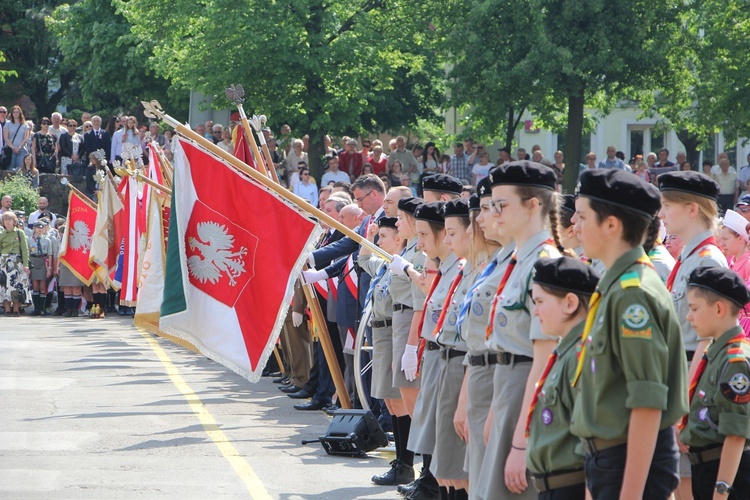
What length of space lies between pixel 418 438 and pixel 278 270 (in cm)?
316

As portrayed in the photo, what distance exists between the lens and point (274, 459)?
405 inches

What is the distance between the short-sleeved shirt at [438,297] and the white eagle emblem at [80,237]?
20048 mm

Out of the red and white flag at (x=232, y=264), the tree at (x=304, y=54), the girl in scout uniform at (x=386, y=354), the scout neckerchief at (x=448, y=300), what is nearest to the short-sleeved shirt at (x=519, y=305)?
the scout neckerchief at (x=448, y=300)

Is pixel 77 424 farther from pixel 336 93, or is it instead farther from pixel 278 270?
pixel 336 93

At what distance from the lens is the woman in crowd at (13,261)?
2761cm

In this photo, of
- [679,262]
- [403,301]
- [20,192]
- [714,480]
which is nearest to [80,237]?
[20,192]

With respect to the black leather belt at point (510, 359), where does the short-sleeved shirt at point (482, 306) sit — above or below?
above

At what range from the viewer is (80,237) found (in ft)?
88.5

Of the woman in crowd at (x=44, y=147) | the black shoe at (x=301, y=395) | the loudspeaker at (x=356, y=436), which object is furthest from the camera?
the woman in crowd at (x=44, y=147)

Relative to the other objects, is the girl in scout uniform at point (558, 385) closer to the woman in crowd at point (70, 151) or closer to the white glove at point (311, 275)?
the white glove at point (311, 275)

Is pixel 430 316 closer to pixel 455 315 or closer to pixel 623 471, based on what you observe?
pixel 455 315

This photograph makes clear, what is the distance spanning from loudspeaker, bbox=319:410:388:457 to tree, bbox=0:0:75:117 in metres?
46.8

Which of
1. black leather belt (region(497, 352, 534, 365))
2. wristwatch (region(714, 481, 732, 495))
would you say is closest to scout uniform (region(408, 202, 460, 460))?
black leather belt (region(497, 352, 534, 365))

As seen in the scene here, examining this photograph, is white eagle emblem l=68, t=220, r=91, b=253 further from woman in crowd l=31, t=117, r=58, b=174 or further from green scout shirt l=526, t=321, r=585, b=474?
green scout shirt l=526, t=321, r=585, b=474
